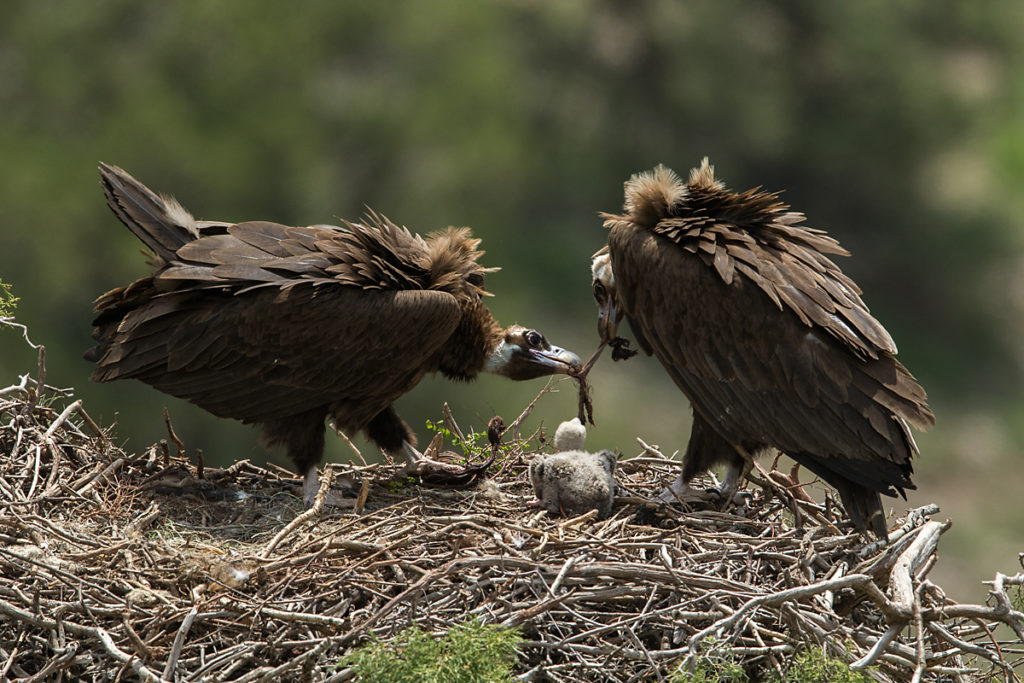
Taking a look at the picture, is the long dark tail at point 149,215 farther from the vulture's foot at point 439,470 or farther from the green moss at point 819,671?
the green moss at point 819,671

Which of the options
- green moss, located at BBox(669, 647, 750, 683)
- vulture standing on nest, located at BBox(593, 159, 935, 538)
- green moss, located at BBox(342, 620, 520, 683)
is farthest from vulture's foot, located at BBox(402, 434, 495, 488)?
green moss, located at BBox(669, 647, 750, 683)

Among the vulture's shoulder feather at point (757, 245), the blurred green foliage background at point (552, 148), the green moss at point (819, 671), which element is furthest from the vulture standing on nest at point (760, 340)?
the blurred green foliage background at point (552, 148)

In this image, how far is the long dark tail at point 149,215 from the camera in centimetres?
545

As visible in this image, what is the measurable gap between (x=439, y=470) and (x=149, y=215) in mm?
1908

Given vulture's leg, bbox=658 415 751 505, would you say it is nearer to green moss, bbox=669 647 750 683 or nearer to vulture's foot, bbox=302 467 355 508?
green moss, bbox=669 647 750 683

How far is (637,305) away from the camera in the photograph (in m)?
5.19

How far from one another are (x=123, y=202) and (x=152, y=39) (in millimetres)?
8168

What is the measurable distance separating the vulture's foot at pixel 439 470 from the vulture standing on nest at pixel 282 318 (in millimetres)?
356

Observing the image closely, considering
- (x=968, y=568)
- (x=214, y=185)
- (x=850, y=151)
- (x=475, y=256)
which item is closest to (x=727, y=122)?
(x=850, y=151)

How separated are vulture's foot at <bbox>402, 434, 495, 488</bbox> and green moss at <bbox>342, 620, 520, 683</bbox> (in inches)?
70.0

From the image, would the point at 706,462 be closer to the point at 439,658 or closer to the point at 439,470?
the point at 439,470

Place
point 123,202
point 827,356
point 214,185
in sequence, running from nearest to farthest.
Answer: point 827,356
point 123,202
point 214,185

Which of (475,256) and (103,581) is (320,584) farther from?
(475,256)

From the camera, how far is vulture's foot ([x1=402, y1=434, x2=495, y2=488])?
18.5ft
